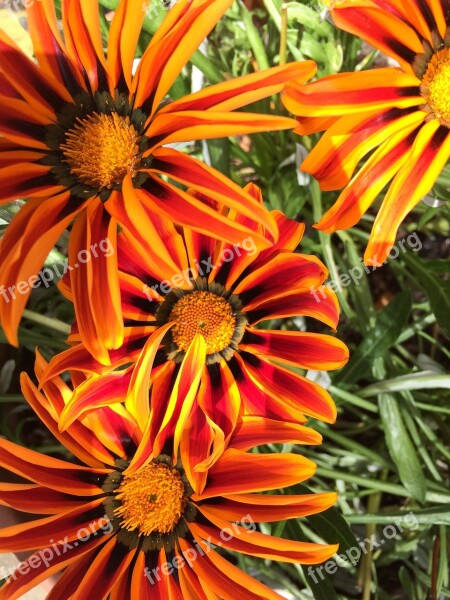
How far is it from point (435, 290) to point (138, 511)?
476 mm

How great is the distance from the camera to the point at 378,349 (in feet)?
2.87

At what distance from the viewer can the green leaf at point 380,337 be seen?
0.85 meters

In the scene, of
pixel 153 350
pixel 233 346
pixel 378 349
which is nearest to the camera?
pixel 153 350

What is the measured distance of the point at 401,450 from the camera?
0.87 metres

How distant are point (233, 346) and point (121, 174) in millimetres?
239

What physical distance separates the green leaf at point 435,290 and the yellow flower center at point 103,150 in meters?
0.43

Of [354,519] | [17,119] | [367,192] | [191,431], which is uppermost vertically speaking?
[17,119]

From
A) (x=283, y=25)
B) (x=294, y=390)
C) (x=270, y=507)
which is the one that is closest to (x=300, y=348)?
(x=294, y=390)

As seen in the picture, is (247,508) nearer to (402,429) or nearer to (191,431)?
(191,431)

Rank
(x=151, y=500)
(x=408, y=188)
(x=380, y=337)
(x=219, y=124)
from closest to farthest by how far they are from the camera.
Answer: (x=219, y=124) < (x=408, y=188) < (x=151, y=500) < (x=380, y=337)

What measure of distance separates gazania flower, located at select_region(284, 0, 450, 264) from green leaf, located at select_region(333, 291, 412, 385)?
200 millimetres

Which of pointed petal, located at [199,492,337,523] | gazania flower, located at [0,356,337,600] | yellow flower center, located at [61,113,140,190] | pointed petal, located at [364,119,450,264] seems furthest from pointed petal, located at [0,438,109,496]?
pointed petal, located at [364,119,450,264]

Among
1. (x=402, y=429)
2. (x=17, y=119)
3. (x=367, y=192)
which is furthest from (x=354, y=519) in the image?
(x=17, y=119)

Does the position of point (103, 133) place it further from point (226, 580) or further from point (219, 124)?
point (226, 580)
